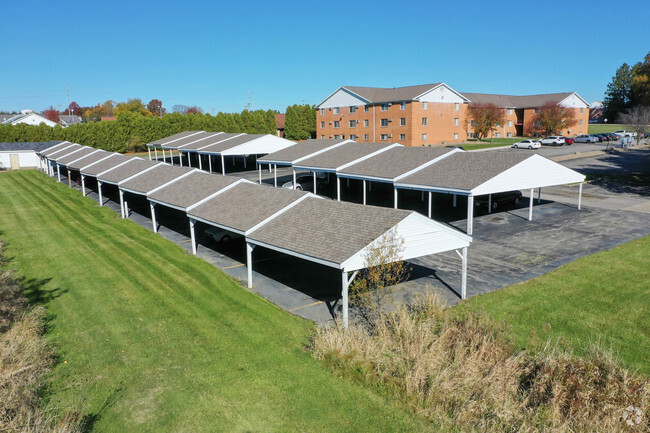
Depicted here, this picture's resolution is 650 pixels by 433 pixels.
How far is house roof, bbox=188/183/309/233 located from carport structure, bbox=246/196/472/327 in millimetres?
1020

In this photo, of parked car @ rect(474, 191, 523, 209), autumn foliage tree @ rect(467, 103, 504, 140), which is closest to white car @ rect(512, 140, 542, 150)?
autumn foliage tree @ rect(467, 103, 504, 140)

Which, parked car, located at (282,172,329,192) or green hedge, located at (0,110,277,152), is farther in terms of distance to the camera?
green hedge, located at (0,110,277,152)

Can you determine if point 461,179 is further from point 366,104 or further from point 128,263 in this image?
point 366,104

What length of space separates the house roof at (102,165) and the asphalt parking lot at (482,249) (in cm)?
252

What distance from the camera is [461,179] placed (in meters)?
25.4

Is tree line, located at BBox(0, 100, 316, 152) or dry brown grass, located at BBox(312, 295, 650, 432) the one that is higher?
tree line, located at BBox(0, 100, 316, 152)

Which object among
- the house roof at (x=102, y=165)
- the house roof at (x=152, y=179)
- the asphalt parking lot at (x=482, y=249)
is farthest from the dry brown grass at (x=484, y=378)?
the house roof at (x=102, y=165)

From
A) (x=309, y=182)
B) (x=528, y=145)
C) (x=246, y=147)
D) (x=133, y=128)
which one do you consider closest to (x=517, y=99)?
(x=528, y=145)

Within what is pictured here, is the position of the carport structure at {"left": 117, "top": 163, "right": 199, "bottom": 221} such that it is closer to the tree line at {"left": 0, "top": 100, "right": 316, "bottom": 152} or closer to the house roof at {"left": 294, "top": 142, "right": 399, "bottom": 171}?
the house roof at {"left": 294, "top": 142, "right": 399, "bottom": 171}

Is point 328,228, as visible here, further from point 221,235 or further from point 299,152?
point 299,152

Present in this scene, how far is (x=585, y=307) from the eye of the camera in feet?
49.9

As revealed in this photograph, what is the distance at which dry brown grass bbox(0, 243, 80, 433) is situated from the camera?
902 centimetres

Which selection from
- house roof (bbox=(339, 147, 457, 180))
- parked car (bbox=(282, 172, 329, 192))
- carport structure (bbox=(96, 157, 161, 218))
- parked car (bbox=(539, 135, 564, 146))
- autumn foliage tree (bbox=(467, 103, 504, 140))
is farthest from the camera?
autumn foliage tree (bbox=(467, 103, 504, 140))

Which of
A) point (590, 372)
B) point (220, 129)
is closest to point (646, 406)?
point (590, 372)
